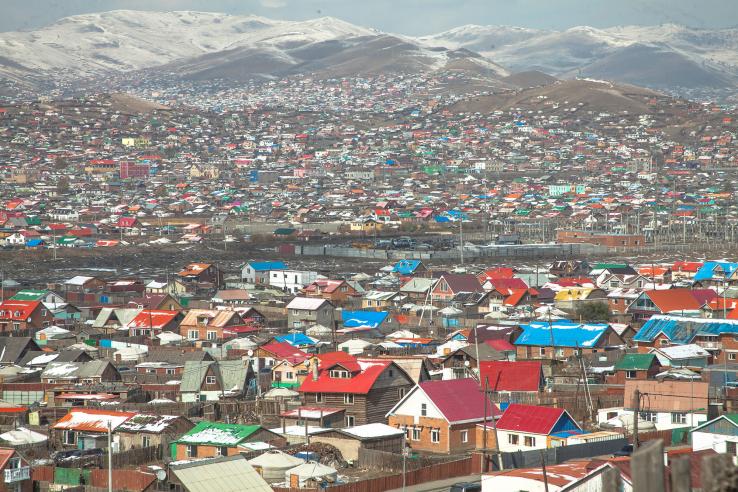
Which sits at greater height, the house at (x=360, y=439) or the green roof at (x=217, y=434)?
the green roof at (x=217, y=434)

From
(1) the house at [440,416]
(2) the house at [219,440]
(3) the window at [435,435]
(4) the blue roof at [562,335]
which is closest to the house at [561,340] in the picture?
(4) the blue roof at [562,335]

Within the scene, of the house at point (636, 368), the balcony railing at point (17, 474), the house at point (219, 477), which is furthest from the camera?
the house at point (636, 368)

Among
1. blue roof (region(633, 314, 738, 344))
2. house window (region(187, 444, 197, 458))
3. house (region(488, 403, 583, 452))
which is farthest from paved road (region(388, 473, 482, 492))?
blue roof (region(633, 314, 738, 344))

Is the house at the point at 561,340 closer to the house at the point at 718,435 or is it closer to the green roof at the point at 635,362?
the green roof at the point at 635,362

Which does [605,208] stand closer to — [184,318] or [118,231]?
[118,231]

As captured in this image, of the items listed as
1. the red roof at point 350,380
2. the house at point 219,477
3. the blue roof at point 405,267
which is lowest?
the blue roof at point 405,267

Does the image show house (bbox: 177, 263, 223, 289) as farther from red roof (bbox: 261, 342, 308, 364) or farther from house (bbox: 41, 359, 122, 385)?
house (bbox: 41, 359, 122, 385)

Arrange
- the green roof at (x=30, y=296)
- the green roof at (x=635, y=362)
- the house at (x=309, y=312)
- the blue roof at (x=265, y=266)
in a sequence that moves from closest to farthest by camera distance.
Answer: the green roof at (x=635, y=362) → the house at (x=309, y=312) → the green roof at (x=30, y=296) → the blue roof at (x=265, y=266)
